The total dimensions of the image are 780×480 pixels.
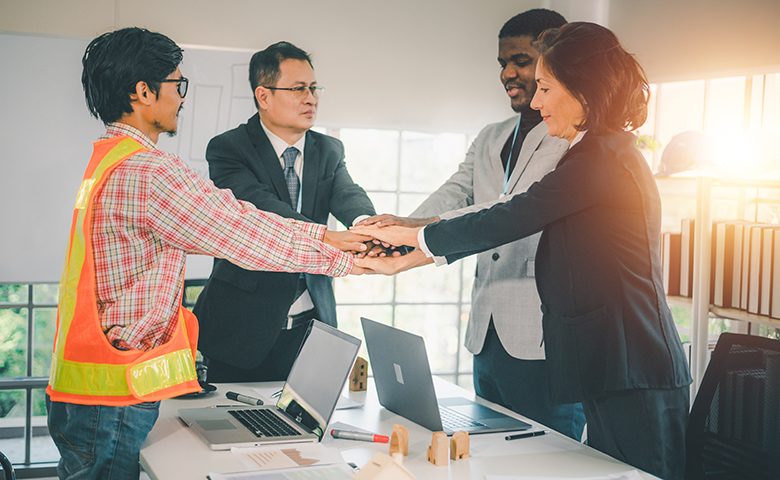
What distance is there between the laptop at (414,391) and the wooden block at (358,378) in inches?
8.1

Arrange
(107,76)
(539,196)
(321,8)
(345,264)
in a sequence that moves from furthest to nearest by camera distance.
Result: (321,8)
(345,264)
(539,196)
(107,76)

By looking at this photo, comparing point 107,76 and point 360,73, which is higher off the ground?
point 360,73

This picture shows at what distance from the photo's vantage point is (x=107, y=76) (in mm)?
2088

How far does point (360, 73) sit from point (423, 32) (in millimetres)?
447

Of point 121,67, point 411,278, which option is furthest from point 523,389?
point 411,278

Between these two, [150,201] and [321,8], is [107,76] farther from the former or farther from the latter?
[321,8]

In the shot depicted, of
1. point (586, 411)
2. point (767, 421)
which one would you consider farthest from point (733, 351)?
point (586, 411)

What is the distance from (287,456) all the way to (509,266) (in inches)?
43.2

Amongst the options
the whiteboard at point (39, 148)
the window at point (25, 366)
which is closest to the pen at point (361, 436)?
the whiteboard at point (39, 148)

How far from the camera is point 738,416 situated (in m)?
2.06

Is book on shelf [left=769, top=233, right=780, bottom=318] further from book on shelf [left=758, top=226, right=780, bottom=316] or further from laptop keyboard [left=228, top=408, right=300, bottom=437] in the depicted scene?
laptop keyboard [left=228, top=408, right=300, bottom=437]

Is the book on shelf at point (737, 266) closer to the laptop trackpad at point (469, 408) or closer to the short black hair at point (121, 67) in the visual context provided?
the laptop trackpad at point (469, 408)

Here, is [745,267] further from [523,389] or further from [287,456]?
[287,456]

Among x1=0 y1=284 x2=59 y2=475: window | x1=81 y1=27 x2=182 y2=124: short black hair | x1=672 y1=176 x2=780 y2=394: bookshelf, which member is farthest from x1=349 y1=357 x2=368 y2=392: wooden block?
x1=0 y1=284 x2=59 y2=475: window
